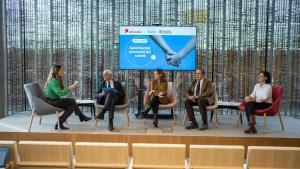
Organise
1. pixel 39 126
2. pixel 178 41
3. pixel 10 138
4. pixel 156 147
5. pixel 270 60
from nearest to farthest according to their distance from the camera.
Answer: pixel 156 147 < pixel 10 138 < pixel 39 126 < pixel 178 41 < pixel 270 60

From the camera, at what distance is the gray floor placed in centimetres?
573

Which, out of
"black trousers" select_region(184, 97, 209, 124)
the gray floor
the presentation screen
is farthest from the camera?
the presentation screen

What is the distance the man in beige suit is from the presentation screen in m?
0.64

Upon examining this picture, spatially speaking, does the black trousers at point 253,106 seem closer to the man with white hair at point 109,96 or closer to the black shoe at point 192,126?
the black shoe at point 192,126

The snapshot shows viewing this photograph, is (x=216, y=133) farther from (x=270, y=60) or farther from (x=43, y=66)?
(x=43, y=66)

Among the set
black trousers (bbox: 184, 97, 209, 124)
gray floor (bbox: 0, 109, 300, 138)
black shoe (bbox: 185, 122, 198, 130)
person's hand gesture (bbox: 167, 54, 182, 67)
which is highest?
person's hand gesture (bbox: 167, 54, 182, 67)

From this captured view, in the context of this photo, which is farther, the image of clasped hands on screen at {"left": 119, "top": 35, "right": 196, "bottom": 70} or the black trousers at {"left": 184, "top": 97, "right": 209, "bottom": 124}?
the image of clasped hands on screen at {"left": 119, "top": 35, "right": 196, "bottom": 70}

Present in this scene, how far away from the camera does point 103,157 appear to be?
3.50m

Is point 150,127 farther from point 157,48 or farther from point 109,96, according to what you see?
point 157,48

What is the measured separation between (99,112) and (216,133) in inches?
81.2

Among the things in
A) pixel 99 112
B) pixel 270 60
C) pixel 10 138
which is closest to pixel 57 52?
pixel 99 112

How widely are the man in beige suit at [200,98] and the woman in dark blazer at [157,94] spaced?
408 mm

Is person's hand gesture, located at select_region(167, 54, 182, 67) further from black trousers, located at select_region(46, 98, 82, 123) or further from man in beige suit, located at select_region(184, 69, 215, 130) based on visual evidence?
black trousers, located at select_region(46, 98, 82, 123)

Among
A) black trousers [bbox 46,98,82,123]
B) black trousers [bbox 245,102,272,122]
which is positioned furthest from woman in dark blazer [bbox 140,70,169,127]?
black trousers [bbox 245,102,272,122]
